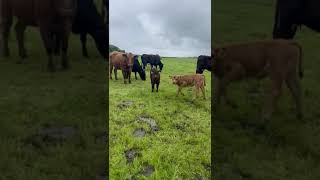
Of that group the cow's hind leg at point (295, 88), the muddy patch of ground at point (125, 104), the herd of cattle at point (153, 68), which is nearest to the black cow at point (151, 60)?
the herd of cattle at point (153, 68)

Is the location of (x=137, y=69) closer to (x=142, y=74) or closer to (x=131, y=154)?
(x=142, y=74)

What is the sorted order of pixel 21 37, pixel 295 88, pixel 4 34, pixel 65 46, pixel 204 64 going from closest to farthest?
1. pixel 295 88
2. pixel 204 64
3. pixel 65 46
4. pixel 21 37
5. pixel 4 34

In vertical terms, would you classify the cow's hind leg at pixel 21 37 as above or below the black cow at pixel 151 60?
above

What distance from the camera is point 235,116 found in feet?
20.2

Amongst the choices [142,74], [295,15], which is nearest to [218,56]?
[142,74]

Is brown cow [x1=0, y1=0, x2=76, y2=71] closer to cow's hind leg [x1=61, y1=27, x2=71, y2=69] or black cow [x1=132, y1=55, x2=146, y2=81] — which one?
cow's hind leg [x1=61, y1=27, x2=71, y2=69]

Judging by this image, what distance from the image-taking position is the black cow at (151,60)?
5.95 meters

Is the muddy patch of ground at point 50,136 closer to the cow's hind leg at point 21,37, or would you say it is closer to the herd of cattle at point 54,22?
the herd of cattle at point 54,22


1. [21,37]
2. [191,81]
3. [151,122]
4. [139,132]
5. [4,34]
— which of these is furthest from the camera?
[4,34]

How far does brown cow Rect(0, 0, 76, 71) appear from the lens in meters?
7.40

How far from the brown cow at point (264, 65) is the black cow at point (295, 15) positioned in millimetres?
1509

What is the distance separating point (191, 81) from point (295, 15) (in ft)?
8.32

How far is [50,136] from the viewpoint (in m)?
5.45

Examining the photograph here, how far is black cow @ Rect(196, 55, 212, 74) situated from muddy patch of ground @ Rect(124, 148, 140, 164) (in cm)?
140
